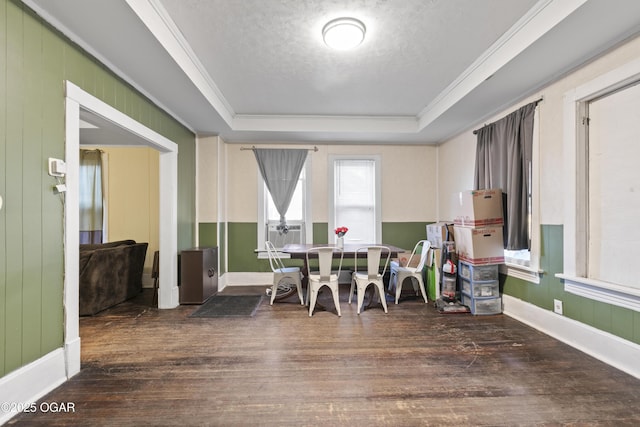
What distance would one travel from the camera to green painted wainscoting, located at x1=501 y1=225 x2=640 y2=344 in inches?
85.4

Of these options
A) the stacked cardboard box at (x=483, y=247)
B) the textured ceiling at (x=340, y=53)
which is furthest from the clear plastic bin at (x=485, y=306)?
the textured ceiling at (x=340, y=53)

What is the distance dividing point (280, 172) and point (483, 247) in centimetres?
322

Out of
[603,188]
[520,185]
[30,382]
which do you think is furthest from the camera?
[520,185]

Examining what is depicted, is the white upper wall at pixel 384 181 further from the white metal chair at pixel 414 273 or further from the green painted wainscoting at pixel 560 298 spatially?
the green painted wainscoting at pixel 560 298

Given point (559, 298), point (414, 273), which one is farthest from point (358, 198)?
point (559, 298)

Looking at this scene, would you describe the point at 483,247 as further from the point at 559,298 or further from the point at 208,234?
the point at 208,234

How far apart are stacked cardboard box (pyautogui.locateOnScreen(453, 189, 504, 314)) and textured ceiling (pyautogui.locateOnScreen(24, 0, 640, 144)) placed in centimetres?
117

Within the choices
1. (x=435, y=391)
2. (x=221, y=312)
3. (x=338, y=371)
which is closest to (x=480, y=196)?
(x=435, y=391)

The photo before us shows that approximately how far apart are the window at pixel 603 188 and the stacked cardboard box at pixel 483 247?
697 mm

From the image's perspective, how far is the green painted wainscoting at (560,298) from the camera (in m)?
2.17

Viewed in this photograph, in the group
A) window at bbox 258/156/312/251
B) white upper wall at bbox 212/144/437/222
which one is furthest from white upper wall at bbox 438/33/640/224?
window at bbox 258/156/312/251

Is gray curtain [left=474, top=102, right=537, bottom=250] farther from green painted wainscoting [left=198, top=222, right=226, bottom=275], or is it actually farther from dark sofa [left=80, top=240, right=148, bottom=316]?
dark sofa [left=80, top=240, right=148, bottom=316]

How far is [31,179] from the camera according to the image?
182cm

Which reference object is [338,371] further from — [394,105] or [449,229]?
[394,105]
